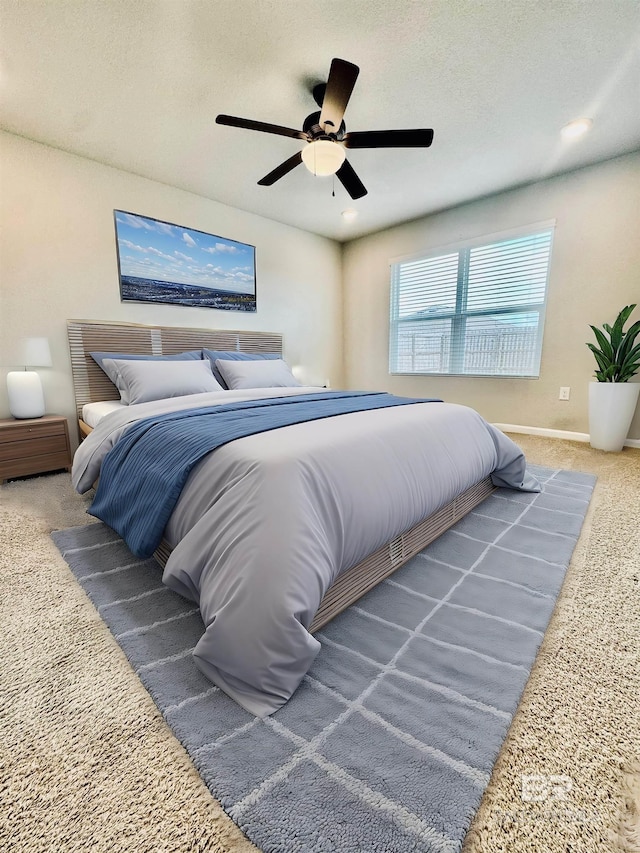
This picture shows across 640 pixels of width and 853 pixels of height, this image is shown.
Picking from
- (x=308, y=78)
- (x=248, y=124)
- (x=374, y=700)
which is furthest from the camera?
(x=308, y=78)

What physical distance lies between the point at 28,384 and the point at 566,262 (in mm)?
4611

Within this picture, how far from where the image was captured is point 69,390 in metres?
2.99

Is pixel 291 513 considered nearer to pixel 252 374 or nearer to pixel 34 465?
pixel 252 374

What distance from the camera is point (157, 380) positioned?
2752mm

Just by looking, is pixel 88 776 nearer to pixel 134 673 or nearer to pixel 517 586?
pixel 134 673

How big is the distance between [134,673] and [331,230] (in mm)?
4806

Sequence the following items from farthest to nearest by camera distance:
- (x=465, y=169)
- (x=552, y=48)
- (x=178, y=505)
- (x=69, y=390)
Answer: (x=465, y=169), (x=69, y=390), (x=552, y=48), (x=178, y=505)

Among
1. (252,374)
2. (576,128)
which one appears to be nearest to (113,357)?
(252,374)

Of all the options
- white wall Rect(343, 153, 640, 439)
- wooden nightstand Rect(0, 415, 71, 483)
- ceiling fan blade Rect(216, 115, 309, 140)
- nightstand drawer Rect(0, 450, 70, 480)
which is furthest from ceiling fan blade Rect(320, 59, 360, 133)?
nightstand drawer Rect(0, 450, 70, 480)

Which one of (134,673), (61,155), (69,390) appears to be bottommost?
(134,673)

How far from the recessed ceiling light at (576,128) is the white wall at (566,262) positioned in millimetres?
686

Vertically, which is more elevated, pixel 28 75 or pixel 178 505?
pixel 28 75

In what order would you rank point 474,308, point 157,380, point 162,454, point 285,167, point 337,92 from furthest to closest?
point 474,308
point 157,380
point 285,167
point 337,92
point 162,454

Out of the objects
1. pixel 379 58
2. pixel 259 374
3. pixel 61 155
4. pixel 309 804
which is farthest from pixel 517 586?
pixel 61 155
